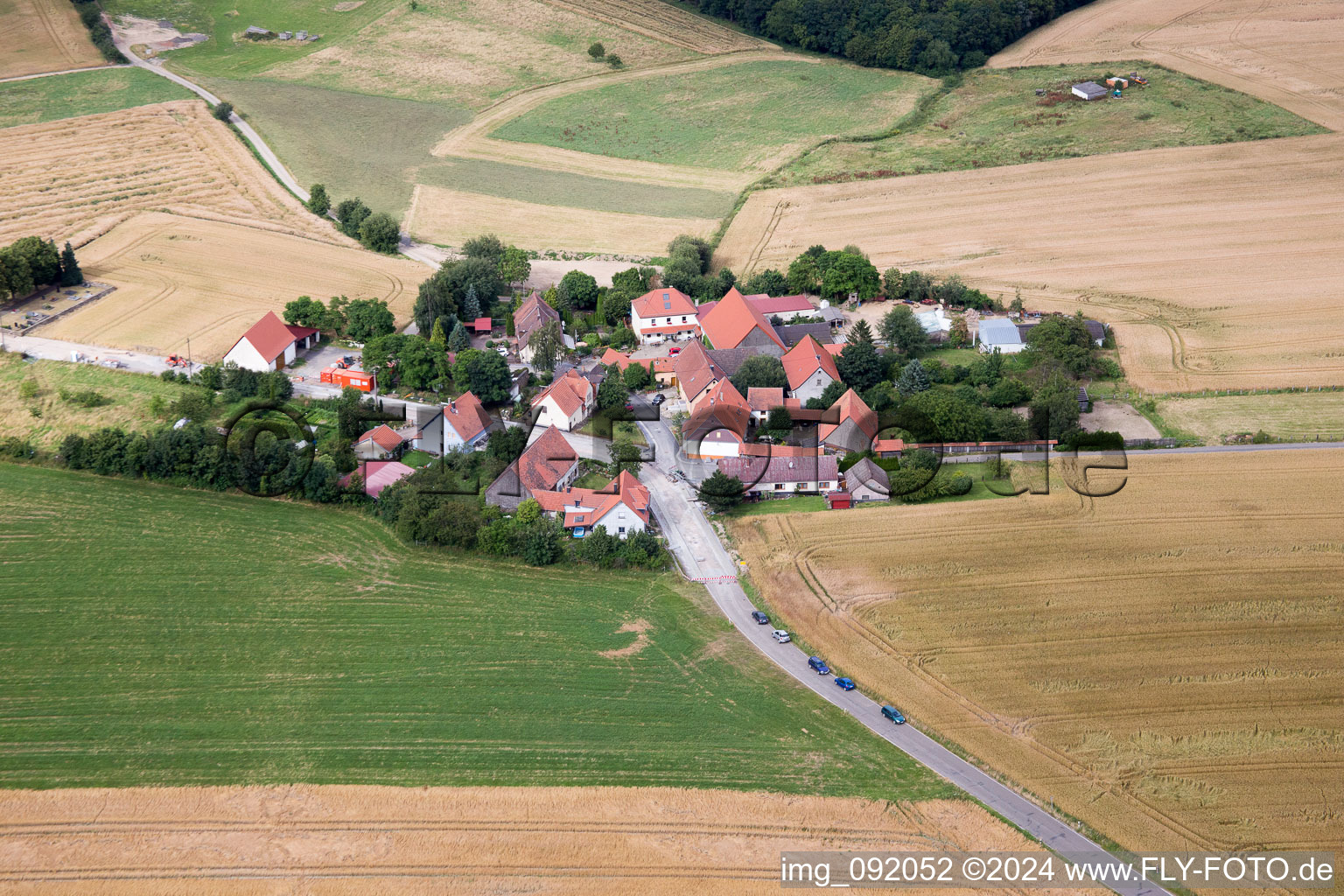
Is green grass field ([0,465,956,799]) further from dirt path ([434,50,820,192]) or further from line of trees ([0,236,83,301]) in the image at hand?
dirt path ([434,50,820,192])

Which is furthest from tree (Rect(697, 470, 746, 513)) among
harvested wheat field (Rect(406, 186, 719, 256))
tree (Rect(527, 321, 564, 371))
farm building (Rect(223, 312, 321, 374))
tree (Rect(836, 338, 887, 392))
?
harvested wheat field (Rect(406, 186, 719, 256))

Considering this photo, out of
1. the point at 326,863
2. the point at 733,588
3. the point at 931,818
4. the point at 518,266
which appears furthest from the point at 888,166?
the point at 326,863

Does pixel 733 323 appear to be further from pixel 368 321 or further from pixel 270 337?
pixel 270 337

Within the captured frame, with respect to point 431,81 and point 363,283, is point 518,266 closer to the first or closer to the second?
point 363,283

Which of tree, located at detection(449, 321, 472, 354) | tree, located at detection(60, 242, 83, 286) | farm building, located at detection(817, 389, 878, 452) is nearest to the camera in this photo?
farm building, located at detection(817, 389, 878, 452)

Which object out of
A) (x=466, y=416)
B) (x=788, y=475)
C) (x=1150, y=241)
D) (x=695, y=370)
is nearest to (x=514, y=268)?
(x=695, y=370)

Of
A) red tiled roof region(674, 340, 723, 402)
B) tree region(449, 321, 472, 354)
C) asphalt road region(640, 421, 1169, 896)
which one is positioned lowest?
asphalt road region(640, 421, 1169, 896)
